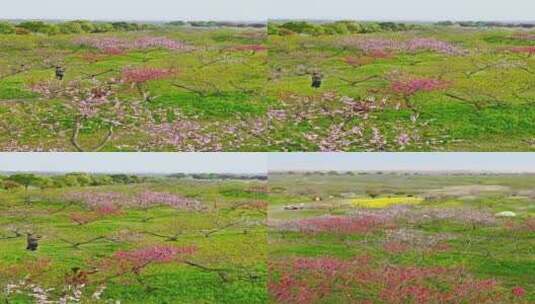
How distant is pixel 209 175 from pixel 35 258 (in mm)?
1978

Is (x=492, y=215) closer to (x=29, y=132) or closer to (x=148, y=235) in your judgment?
(x=148, y=235)

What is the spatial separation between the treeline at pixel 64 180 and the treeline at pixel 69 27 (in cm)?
164

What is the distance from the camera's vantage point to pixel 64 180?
8812 millimetres

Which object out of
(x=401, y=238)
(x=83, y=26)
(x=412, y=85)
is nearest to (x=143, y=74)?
(x=83, y=26)

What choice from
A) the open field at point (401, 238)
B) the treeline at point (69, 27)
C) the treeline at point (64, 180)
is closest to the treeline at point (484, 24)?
the open field at point (401, 238)

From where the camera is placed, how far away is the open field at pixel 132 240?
330 inches

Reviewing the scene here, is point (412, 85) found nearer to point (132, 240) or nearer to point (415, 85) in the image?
point (415, 85)

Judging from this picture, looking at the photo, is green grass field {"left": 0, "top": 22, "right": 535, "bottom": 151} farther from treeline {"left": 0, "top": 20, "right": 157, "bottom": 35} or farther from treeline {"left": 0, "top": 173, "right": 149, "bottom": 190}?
treeline {"left": 0, "top": 173, "right": 149, "bottom": 190}

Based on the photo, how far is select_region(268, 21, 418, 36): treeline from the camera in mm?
8969

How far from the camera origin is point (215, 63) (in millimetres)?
9133

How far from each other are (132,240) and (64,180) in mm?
995

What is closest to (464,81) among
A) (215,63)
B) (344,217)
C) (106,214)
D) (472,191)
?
(472,191)

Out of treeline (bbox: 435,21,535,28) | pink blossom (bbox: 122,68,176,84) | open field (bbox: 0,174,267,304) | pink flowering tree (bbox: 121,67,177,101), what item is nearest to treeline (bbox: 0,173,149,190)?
open field (bbox: 0,174,267,304)

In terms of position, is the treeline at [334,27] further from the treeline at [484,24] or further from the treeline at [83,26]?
the treeline at [484,24]
